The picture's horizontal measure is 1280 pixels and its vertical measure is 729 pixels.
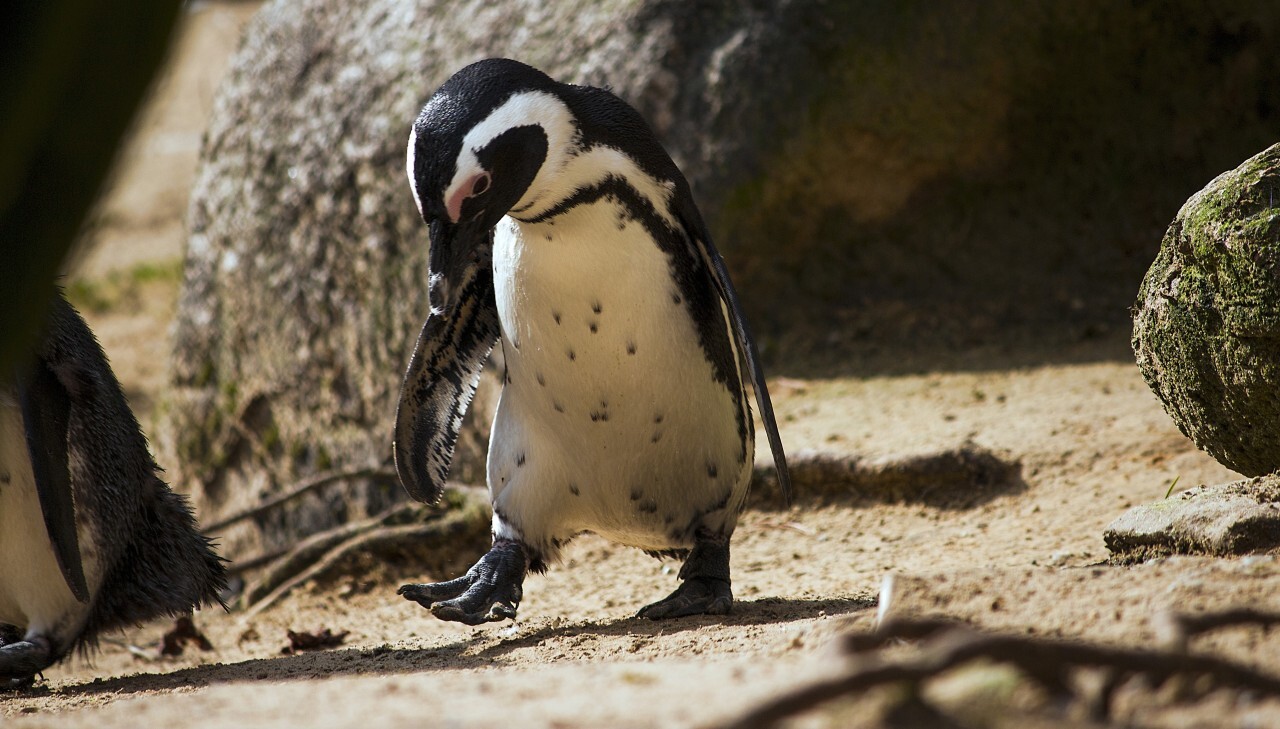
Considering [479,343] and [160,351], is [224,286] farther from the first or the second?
[479,343]

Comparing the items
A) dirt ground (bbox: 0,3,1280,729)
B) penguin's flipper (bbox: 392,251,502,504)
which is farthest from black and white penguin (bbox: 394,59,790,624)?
dirt ground (bbox: 0,3,1280,729)

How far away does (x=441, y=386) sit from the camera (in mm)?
3658

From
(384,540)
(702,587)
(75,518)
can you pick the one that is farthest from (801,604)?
(384,540)

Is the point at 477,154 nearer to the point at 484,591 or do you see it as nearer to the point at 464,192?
the point at 464,192

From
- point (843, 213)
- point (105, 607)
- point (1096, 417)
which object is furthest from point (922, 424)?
point (105, 607)

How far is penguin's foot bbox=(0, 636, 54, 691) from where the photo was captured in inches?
118

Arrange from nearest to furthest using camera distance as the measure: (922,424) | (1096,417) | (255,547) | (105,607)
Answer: (105,607) → (1096,417) → (922,424) → (255,547)

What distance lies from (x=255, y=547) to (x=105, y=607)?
2675 millimetres

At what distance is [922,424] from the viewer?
4.62 m

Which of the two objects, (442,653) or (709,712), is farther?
(442,653)

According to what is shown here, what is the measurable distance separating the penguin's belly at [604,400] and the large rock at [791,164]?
2.00 meters

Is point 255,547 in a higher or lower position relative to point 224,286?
lower

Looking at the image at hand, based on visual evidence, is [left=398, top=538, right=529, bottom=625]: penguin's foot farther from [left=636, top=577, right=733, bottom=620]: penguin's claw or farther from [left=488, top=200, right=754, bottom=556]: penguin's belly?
[left=636, top=577, right=733, bottom=620]: penguin's claw

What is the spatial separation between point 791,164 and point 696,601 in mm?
2828
